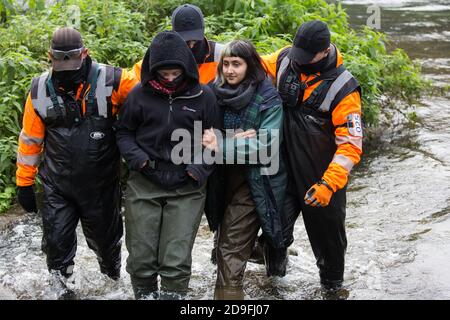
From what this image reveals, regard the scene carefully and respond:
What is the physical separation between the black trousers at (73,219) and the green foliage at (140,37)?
88.7 inches

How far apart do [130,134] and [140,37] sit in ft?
14.9

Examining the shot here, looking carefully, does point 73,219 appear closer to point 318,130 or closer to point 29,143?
point 29,143

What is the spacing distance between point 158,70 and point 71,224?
4.38 ft

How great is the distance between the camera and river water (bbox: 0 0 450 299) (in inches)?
225

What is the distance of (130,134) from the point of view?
4711mm

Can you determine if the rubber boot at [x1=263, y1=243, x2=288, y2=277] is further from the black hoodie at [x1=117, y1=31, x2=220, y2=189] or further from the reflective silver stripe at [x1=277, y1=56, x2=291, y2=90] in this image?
the reflective silver stripe at [x1=277, y1=56, x2=291, y2=90]

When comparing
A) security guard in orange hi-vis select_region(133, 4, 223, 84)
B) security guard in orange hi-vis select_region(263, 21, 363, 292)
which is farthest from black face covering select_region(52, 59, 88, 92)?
security guard in orange hi-vis select_region(263, 21, 363, 292)

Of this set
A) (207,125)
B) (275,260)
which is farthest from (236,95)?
(275,260)

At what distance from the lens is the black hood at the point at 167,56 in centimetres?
451

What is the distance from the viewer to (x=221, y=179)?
5059 millimetres

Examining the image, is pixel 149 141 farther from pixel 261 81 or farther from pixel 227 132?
pixel 261 81

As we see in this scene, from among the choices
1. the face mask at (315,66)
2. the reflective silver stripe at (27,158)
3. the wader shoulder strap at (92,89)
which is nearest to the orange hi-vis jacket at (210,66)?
the face mask at (315,66)
